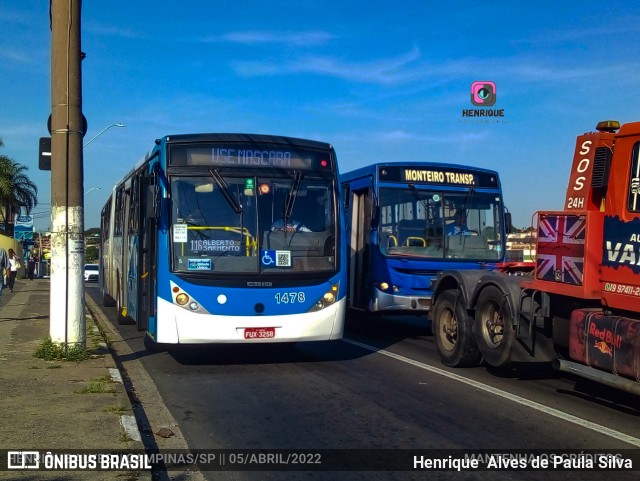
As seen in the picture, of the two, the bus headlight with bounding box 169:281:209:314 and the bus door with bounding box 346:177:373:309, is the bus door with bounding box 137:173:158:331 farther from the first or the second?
the bus door with bounding box 346:177:373:309

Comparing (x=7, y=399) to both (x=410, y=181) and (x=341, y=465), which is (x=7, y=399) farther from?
(x=410, y=181)

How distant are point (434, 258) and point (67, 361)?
6.68 m

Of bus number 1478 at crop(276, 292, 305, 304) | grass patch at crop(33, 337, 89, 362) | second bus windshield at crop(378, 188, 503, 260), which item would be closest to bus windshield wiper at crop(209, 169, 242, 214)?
bus number 1478 at crop(276, 292, 305, 304)

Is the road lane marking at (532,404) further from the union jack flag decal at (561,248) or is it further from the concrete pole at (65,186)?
the concrete pole at (65,186)

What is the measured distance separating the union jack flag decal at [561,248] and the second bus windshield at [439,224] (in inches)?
188

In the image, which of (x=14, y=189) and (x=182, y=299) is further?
(x=14, y=189)

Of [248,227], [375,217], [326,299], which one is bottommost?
[326,299]

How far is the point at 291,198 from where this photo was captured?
32.5ft

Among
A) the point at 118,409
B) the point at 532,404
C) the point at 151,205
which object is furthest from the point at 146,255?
the point at 532,404

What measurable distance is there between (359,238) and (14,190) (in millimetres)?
43876

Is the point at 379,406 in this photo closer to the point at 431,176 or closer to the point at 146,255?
the point at 146,255

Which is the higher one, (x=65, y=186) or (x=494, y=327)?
(x=65, y=186)

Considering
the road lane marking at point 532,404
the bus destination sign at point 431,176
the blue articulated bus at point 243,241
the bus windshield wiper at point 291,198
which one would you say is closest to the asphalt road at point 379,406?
the road lane marking at point 532,404

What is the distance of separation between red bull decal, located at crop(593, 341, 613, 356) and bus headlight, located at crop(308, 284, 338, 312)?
12.4ft
